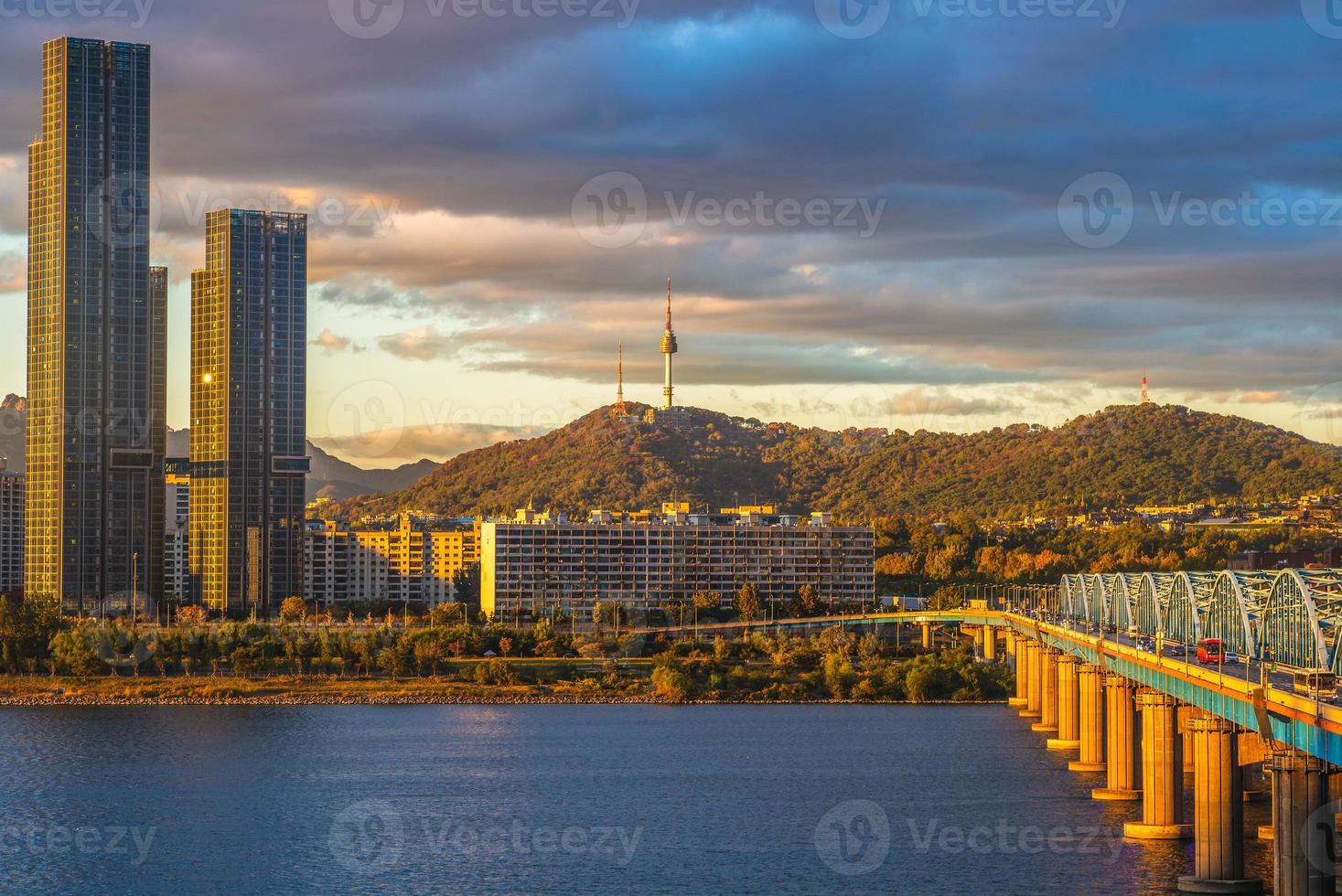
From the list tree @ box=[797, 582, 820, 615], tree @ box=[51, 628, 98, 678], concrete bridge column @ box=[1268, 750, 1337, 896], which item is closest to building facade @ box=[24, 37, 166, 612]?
tree @ box=[51, 628, 98, 678]

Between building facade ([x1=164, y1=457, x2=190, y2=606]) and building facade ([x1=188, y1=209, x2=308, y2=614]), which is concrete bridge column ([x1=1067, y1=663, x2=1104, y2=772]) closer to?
building facade ([x1=188, y1=209, x2=308, y2=614])

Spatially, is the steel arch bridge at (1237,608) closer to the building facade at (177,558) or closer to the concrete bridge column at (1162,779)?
the concrete bridge column at (1162,779)

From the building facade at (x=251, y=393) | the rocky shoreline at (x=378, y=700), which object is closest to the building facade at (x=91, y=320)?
the building facade at (x=251, y=393)

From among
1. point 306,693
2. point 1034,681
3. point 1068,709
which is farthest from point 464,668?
point 1068,709

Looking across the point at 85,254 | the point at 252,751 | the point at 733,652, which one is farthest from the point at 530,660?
the point at 85,254

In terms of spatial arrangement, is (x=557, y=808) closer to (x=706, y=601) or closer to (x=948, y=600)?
(x=948, y=600)

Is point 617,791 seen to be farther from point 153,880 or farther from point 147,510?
point 147,510
